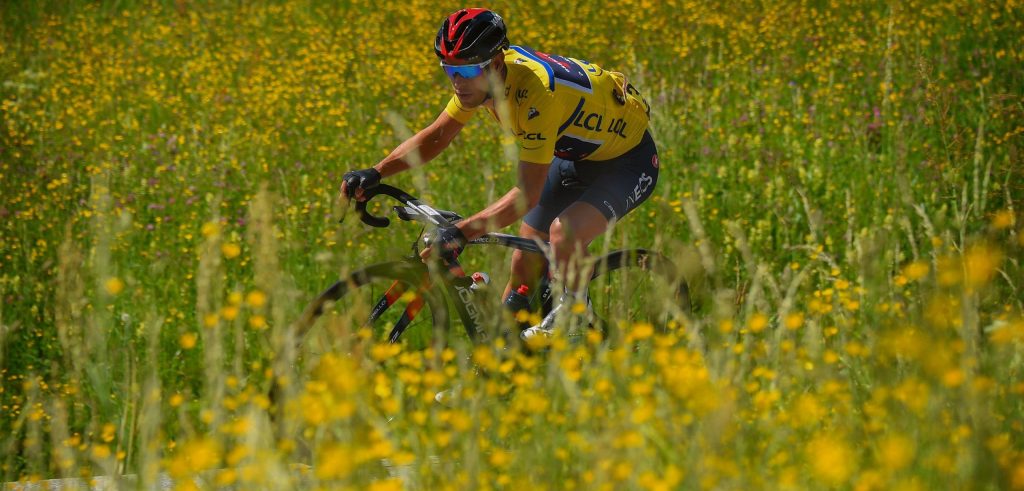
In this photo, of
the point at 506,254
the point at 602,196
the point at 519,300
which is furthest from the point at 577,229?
the point at 506,254

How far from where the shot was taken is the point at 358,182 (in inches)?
185

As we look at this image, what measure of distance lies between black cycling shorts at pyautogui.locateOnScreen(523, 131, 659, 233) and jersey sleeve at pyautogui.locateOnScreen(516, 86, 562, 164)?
573 mm

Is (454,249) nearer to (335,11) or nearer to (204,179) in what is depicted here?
(204,179)

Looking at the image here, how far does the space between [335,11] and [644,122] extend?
25.1ft

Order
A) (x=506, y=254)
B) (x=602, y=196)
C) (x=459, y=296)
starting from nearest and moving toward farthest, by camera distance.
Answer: (x=506, y=254) < (x=459, y=296) < (x=602, y=196)

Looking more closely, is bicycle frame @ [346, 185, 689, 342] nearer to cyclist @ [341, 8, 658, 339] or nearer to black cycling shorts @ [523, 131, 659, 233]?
cyclist @ [341, 8, 658, 339]

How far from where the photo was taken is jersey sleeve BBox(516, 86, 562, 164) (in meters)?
4.57

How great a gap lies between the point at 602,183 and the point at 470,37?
1.10 meters

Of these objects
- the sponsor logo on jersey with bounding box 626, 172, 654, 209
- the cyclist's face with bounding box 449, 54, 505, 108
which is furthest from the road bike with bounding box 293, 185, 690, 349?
the cyclist's face with bounding box 449, 54, 505, 108

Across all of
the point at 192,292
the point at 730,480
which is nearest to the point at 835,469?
the point at 730,480

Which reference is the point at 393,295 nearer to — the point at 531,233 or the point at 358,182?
the point at 358,182

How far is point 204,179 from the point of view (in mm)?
7496

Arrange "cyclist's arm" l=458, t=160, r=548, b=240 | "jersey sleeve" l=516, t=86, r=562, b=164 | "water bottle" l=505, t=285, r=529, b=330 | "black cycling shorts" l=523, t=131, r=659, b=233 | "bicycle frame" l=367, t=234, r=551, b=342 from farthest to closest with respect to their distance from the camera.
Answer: "black cycling shorts" l=523, t=131, r=659, b=233, "water bottle" l=505, t=285, r=529, b=330, "bicycle frame" l=367, t=234, r=551, b=342, "jersey sleeve" l=516, t=86, r=562, b=164, "cyclist's arm" l=458, t=160, r=548, b=240

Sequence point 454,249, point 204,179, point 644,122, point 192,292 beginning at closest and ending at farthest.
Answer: point 454,249
point 644,122
point 192,292
point 204,179
